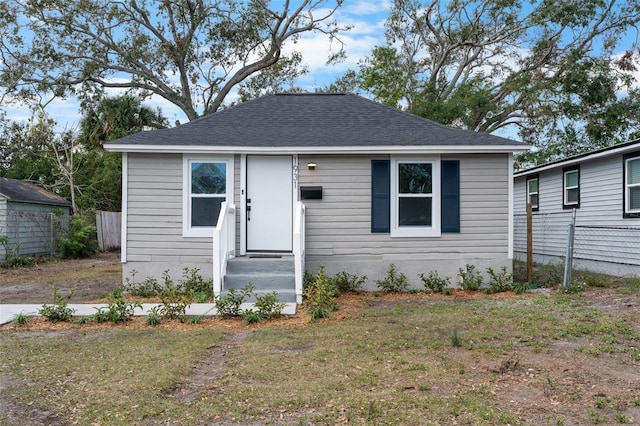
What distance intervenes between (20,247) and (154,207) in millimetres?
7981

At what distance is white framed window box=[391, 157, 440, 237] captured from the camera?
1000 cm

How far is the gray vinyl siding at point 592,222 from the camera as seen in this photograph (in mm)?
11578

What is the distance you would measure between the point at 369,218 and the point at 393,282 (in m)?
1.26

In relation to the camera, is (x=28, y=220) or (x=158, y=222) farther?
(x=28, y=220)

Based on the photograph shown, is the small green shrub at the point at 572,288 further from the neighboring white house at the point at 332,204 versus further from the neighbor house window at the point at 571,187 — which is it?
the neighbor house window at the point at 571,187

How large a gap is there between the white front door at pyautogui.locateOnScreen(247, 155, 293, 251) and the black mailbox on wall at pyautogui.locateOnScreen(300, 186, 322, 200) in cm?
23

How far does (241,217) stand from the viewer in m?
9.93

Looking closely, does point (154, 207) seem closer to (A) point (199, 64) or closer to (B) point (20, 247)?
(B) point (20, 247)

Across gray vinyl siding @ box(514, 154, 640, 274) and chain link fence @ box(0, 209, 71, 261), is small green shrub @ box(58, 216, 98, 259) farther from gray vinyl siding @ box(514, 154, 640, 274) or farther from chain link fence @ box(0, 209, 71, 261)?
gray vinyl siding @ box(514, 154, 640, 274)

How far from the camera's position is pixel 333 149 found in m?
9.67

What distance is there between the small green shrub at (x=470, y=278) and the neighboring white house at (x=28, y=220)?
11968 mm

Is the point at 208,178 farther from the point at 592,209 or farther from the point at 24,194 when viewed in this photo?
the point at 24,194

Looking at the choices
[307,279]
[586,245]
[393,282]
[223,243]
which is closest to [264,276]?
[223,243]

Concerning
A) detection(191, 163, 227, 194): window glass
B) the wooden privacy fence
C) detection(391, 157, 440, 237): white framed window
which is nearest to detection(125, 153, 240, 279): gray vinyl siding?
detection(191, 163, 227, 194): window glass
